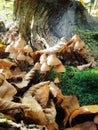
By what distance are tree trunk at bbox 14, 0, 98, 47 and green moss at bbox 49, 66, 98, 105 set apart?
1101 millimetres

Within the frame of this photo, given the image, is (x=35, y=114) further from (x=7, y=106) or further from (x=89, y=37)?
(x=89, y=37)

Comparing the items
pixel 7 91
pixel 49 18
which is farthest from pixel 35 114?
pixel 49 18

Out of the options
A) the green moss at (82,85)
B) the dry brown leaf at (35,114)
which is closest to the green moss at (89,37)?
the green moss at (82,85)

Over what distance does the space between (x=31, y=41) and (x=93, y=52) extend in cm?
87

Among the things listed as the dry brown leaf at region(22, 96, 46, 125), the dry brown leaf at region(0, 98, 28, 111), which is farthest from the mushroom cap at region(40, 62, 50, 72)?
the dry brown leaf at region(0, 98, 28, 111)

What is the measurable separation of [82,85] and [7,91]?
85cm

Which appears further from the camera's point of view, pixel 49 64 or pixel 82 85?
pixel 82 85

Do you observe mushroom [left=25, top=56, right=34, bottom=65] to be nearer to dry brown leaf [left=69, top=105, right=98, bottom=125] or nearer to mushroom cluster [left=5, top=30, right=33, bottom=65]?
mushroom cluster [left=5, top=30, right=33, bottom=65]

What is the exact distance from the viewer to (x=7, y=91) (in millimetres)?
2305

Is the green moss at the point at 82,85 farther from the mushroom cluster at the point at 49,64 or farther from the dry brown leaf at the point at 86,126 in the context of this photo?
the dry brown leaf at the point at 86,126

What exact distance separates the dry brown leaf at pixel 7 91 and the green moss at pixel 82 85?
0.65 m

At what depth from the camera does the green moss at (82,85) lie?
274 cm

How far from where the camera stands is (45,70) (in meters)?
2.68

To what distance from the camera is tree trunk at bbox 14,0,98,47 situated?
408cm
